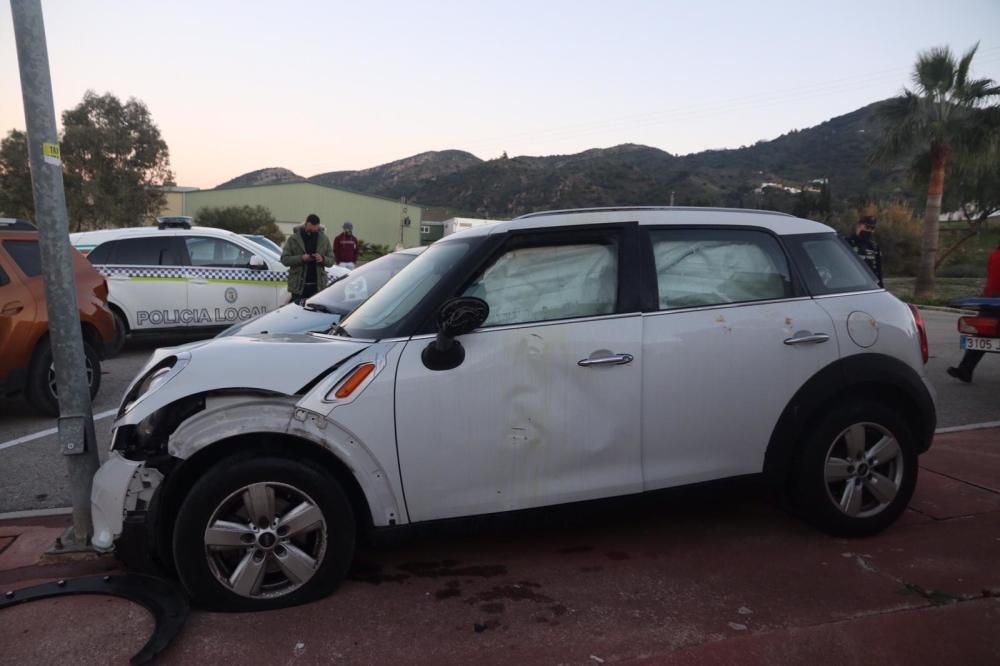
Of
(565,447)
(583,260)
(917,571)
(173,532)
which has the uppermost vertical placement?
(583,260)

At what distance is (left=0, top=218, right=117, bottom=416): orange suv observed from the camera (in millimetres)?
6066

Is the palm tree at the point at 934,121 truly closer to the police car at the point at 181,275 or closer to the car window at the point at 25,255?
the police car at the point at 181,275

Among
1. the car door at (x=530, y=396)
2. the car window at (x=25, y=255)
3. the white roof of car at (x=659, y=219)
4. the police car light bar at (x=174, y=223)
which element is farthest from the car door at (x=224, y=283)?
the car door at (x=530, y=396)

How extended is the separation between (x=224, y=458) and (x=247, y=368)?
1.27 ft

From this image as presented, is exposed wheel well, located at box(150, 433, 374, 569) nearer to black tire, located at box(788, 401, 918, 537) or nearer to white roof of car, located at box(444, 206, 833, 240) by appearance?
white roof of car, located at box(444, 206, 833, 240)

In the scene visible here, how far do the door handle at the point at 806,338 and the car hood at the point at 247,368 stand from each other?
205 centimetres

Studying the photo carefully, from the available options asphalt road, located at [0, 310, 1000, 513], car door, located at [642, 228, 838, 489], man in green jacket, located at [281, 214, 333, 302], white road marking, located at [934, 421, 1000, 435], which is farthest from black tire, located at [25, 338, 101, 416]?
white road marking, located at [934, 421, 1000, 435]

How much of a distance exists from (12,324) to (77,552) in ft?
11.2

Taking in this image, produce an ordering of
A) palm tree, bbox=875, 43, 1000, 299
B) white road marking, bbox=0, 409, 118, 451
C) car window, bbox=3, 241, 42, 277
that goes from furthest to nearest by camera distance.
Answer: palm tree, bbox=875, 43, 1000, 299
car window, bbox=3, 241, 42, 277
white road marking, bbox=0, 409, 118, 451

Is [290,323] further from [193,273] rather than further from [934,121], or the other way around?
[934,121]

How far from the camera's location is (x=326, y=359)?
308 cm

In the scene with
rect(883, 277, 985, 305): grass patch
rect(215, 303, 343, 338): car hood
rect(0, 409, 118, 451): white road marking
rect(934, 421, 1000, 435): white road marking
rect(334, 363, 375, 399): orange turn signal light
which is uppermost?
rect(334, 363, 375, 399): orange turn signal light

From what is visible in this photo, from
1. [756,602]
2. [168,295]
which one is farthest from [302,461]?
[168,295]

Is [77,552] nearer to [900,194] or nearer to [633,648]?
[633,648]
